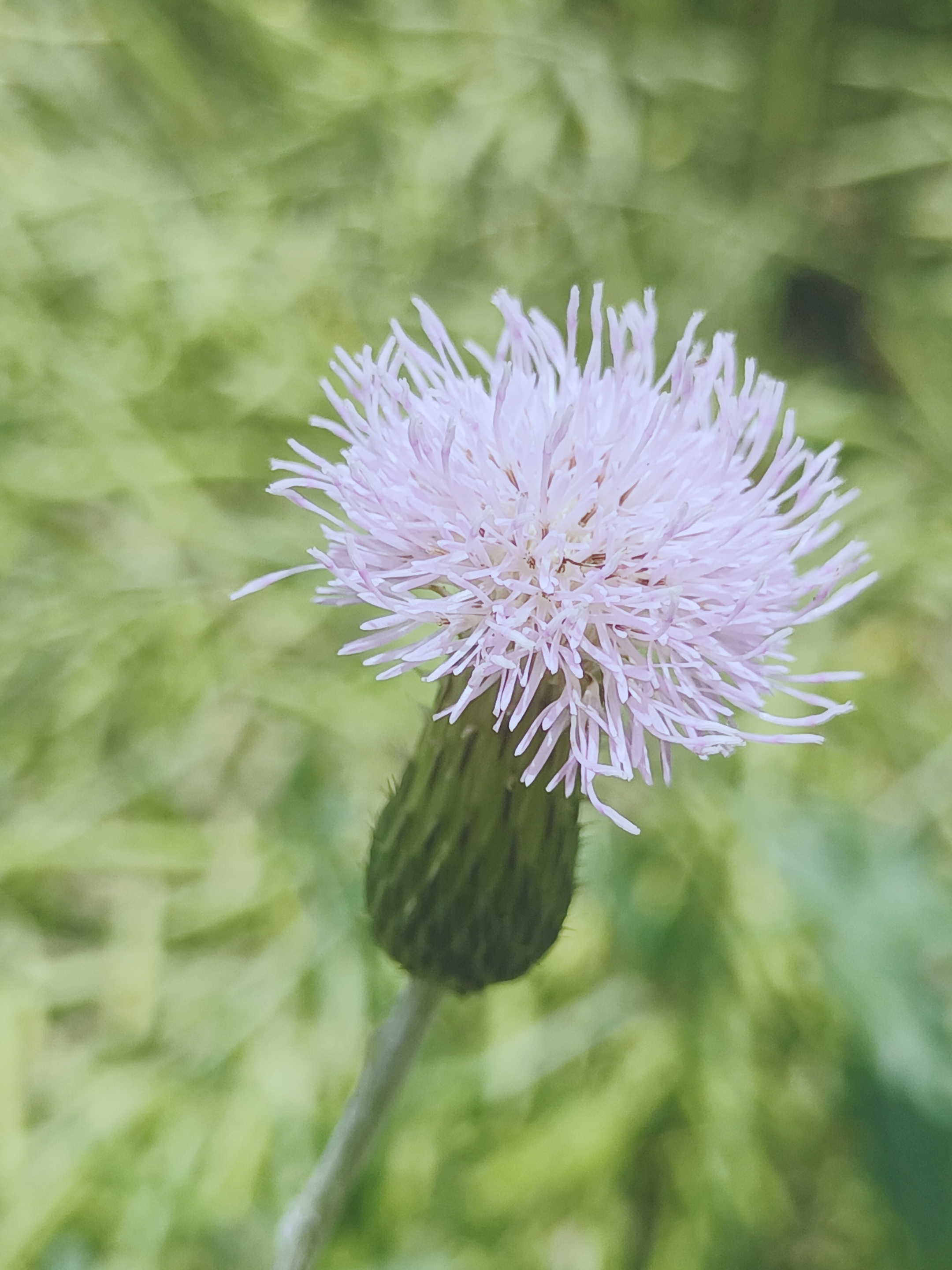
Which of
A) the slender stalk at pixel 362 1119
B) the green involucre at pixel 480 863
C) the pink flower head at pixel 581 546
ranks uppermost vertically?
the pink flower head at pixel 581 546

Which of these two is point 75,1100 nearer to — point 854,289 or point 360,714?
point 360,714

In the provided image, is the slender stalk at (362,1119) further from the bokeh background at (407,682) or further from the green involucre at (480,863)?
the bokeh background at (407,682)

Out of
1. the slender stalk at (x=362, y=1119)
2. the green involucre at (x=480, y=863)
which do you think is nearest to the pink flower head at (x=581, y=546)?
the green involucre at (x=480, y=863)

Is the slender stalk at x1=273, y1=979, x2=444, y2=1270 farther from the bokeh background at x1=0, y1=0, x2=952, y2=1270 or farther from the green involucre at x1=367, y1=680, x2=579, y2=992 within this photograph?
the bokeh background at x1=0, y1=0, x2=952, y2=1270

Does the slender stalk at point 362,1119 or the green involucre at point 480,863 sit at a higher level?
the green involucre at point 480,863

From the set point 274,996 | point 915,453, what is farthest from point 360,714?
point 915,453

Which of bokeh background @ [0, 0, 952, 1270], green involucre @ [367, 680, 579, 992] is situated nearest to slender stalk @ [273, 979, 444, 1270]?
green involucre @ [367, 680, 579, 992]

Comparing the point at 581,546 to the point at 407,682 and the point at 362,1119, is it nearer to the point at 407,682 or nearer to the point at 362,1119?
the point at 362,1119
